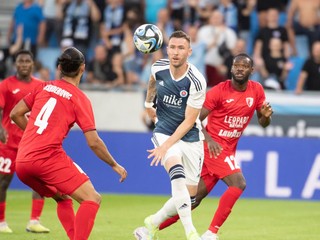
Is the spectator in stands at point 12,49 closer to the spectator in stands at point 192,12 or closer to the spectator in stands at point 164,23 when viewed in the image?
the spectator in stands at point 164,23

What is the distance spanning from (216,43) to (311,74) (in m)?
2.21

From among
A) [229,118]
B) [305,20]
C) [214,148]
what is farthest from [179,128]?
[305,20]

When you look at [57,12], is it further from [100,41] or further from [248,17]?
[248,17]

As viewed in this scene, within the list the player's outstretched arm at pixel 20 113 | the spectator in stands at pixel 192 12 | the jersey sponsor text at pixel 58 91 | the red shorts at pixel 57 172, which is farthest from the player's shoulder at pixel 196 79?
the spectator in stands at pixel 192 12

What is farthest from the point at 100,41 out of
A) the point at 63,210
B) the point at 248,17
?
the point at 63,210

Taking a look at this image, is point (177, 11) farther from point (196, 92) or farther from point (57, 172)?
point (57, 172)

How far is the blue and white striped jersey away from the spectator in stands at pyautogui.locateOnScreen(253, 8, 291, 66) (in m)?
9.11

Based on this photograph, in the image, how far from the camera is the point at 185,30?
66.3 ft

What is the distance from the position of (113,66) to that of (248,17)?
3.22 m

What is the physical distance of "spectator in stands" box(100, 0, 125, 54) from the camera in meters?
20.3

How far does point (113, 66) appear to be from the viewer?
19.5 metres

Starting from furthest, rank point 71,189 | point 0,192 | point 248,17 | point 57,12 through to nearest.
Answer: point 57,12 < point 248,17 < point 0,192 < point 71,189

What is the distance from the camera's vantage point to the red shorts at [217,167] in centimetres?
1099

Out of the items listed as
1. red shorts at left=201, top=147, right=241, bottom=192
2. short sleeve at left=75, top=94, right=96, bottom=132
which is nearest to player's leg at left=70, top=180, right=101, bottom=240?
short sleeve at left=75, top=94, right=96, bottom=132
